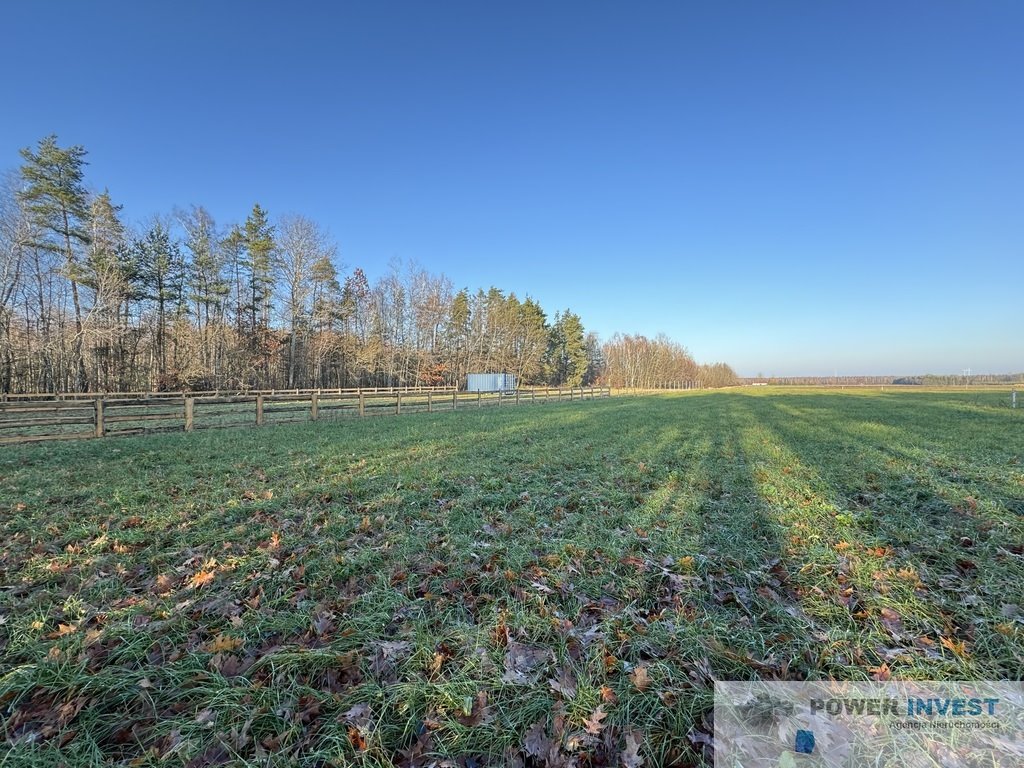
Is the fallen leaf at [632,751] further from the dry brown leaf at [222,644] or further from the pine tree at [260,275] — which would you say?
the pine tree at [260,275]

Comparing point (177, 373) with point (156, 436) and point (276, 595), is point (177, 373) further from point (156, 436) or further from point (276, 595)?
point (276, 595)

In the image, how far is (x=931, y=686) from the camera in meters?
2.08

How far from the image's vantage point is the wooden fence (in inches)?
404

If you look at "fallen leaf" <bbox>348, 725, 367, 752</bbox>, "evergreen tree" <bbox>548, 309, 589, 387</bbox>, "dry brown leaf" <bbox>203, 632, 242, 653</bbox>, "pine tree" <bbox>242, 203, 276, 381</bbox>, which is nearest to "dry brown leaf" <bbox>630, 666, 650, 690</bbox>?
"fallen leaf" <bbox>348, 725, 367, 752</bbox>

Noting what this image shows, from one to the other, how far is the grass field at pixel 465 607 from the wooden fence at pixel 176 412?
5.40 meters

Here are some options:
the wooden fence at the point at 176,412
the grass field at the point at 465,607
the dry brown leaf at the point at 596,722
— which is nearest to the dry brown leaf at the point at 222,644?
the grass field at the point at 465,607

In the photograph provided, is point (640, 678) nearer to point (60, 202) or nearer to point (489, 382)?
point (60, 202)

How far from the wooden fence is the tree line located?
1170cm

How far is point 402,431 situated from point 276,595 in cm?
950

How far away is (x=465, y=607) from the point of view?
294 cm

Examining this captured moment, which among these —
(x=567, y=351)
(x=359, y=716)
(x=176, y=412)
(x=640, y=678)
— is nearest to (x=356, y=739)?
(x=359, y=716)

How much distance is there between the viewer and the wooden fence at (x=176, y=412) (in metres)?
Answer: 10.3

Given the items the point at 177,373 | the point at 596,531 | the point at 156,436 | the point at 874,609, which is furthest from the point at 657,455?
the point at 177,373

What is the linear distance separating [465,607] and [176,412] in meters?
21.8
